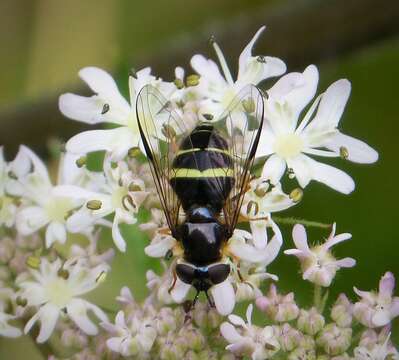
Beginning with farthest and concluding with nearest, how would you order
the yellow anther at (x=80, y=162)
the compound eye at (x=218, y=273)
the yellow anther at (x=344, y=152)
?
1. the yellow anther at (x=80, y=162)
2. the yellow anther at (x=344, y=152)
3. the compound eye at (x=218, y=273)

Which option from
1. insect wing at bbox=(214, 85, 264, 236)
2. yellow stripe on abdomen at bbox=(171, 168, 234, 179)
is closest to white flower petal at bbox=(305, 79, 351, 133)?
insect wing at bbox=(214, 85, 264, 236)

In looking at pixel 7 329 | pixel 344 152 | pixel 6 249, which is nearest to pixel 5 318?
pixel 7 329

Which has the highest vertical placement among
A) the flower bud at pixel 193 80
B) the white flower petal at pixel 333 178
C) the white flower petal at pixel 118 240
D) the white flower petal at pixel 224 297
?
the flower bud at pixel 193 80

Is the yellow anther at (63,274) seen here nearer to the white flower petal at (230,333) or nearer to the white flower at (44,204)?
the white flower at (44,204)

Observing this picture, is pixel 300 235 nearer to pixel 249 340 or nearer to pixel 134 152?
pixel 249 340

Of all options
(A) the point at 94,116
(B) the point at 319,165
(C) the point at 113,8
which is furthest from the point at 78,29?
(B) the point at 319,165

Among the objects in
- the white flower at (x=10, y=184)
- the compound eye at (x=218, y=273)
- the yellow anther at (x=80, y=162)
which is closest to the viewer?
the compound eye at (x=218, y=273)

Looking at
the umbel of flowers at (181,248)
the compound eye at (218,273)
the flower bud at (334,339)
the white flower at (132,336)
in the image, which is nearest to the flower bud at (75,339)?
the umbel of flowers at (181,248)
